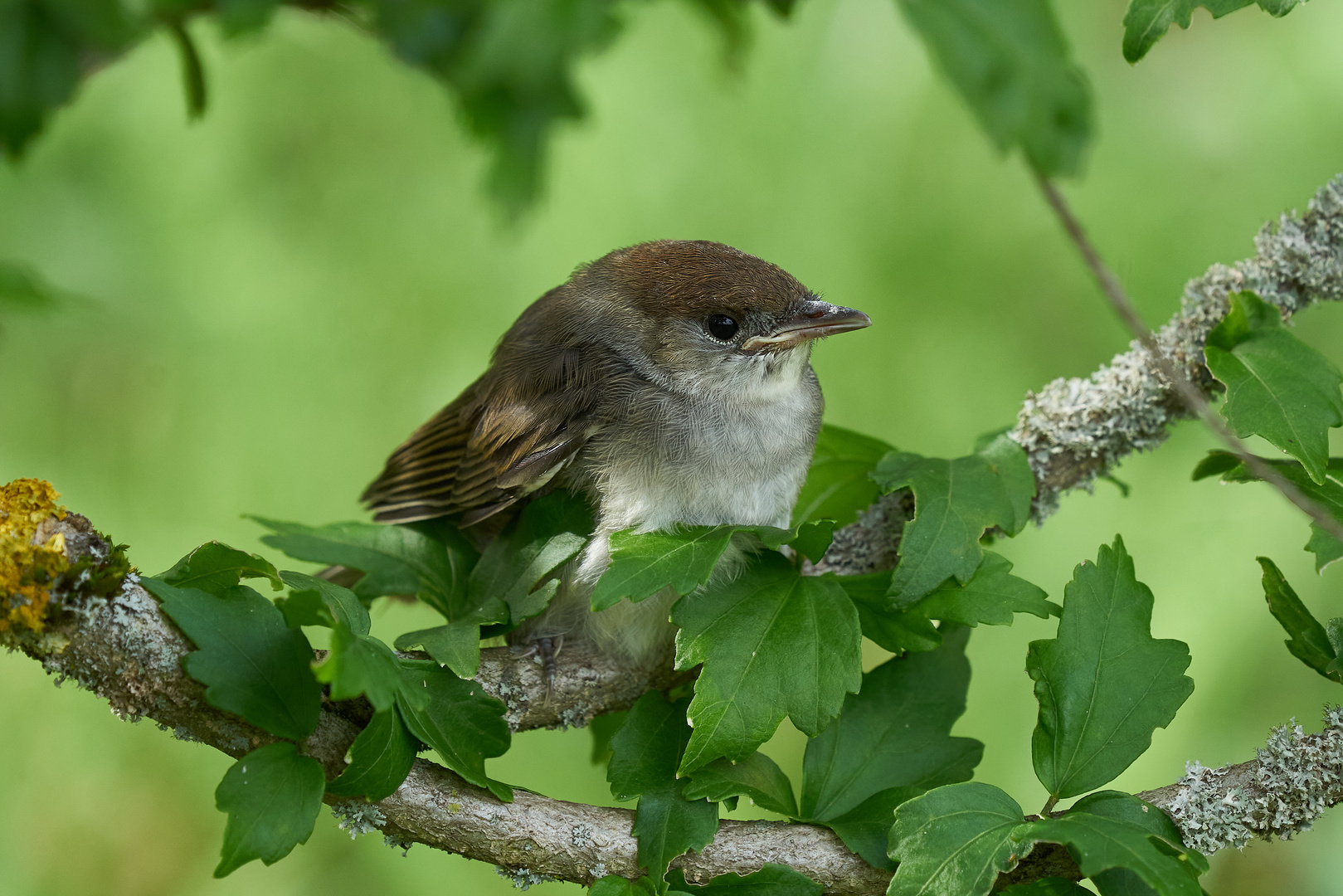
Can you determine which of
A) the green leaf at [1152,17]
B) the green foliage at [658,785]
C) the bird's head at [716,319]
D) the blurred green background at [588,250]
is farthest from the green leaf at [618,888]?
the blurred green background at [588,250]

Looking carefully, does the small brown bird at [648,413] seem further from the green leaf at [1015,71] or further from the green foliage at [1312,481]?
the green leaf at [1015,71]

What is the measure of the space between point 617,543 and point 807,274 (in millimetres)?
2341

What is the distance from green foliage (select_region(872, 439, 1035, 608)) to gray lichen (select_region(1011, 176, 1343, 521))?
142 millimetres

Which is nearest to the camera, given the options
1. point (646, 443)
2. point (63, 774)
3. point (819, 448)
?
point (646, 443)

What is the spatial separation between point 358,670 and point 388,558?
2.48 feet

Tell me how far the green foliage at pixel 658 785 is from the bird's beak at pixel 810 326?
78 cm

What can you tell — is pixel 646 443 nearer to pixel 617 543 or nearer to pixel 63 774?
pixel 617 543

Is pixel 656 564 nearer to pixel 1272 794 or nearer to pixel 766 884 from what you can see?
pixel 766 884

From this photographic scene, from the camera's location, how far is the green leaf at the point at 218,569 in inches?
63.9

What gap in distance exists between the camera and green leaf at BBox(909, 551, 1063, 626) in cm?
176

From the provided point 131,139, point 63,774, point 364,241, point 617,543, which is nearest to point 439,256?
point 364,241

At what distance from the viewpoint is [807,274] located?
155 inches

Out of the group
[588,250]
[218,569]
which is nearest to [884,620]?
[218,569]

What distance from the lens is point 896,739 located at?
1.94 meters
